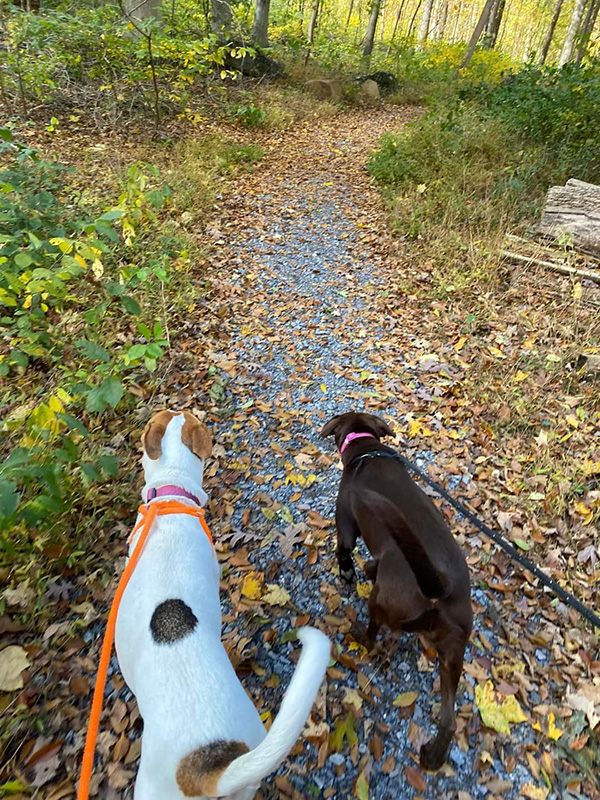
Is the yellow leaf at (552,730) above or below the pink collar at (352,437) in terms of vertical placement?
below

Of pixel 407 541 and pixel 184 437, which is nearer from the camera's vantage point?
pixel 407 541

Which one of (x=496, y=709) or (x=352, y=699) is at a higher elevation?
(x=496, y=709)

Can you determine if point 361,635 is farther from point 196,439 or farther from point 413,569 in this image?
point 196,439

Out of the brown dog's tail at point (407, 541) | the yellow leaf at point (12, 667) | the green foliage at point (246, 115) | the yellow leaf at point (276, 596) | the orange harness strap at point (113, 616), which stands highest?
the green foliage at point (246, 115)

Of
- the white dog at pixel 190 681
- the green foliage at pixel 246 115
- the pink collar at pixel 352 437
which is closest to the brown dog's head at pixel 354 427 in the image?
the pink collar at pixel 352 437

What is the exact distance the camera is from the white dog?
1508 millimetres

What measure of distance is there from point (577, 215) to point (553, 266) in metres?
0.91

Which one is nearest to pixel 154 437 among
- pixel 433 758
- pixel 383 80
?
pixel 433 758

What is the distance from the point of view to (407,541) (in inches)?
98.3

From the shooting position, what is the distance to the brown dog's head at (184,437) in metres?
2.88

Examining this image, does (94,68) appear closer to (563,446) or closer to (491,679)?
(563,446)

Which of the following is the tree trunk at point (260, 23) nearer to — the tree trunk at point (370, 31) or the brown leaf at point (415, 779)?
the tree trunk at point (370, 31)

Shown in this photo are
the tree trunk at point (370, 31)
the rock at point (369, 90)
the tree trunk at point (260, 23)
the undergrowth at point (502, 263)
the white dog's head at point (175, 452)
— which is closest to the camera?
the white dog's head at point (175, 452)

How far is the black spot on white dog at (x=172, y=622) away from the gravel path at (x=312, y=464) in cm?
108
